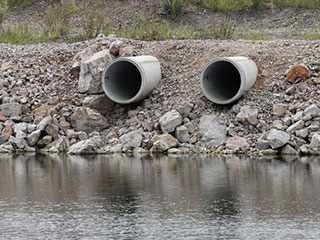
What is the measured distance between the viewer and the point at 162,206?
11812 mm

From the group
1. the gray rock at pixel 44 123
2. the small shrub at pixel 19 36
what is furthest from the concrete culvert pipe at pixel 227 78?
the small shrub at pixel 19 36

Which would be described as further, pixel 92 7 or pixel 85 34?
pixel 92 7

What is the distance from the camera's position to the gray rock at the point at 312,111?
1764 centimetres

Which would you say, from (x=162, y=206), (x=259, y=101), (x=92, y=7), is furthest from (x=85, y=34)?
(x=162, y=206)

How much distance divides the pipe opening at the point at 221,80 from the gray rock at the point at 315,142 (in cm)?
290

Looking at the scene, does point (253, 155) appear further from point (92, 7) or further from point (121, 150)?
point (92, 7)

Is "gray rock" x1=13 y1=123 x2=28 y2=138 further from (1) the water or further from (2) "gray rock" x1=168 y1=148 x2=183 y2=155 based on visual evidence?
(2) "gray rock" x1=168 y1=148 x2=183 y2=155

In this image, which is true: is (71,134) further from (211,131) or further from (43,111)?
(211,131)

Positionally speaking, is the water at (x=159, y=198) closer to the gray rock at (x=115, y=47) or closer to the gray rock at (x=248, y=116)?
the gray rock at (x=248, y=116)

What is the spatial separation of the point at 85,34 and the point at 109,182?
12.0 m

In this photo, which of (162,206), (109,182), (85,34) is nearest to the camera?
(162,206)

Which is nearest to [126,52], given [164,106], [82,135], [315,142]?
[164,106]

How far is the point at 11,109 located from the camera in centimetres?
1980

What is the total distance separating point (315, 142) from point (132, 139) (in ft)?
A: 14.3
